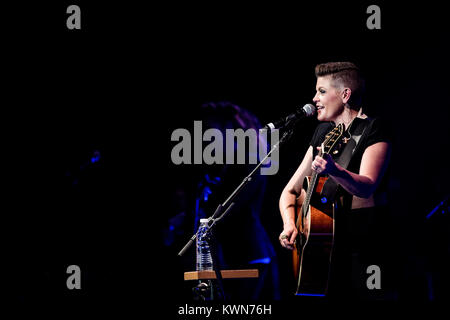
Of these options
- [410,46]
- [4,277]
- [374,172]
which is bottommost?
[4,277]

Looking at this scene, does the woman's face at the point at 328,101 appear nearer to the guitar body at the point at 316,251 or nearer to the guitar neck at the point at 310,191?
the guitar neck at the point at 310,191

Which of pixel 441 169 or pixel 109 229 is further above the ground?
pixel 441 169

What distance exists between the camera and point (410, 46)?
4262mm

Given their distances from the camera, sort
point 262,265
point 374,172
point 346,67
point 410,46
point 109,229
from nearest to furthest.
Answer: point 374,172, point 346,67, point 262,265, point 410,46, point 109,229

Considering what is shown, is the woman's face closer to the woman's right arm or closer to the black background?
the woman's right arm

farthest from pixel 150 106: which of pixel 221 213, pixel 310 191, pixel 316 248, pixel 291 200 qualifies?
pixel 316 248

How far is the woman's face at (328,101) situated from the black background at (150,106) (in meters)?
1.34

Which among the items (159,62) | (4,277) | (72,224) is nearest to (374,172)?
(159,62)

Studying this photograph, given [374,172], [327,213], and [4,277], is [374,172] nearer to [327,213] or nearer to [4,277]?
[327,213]

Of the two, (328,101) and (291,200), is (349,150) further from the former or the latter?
(291,200)

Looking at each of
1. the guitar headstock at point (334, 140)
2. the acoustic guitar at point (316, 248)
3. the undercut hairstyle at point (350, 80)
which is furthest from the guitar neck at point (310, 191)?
the undercut hairstyle at point (350, 80)

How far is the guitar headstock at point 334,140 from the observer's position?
9.55ft

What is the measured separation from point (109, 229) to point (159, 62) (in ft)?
6.32

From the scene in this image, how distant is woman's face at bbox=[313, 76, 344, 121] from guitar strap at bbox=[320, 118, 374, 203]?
0.55 feet
